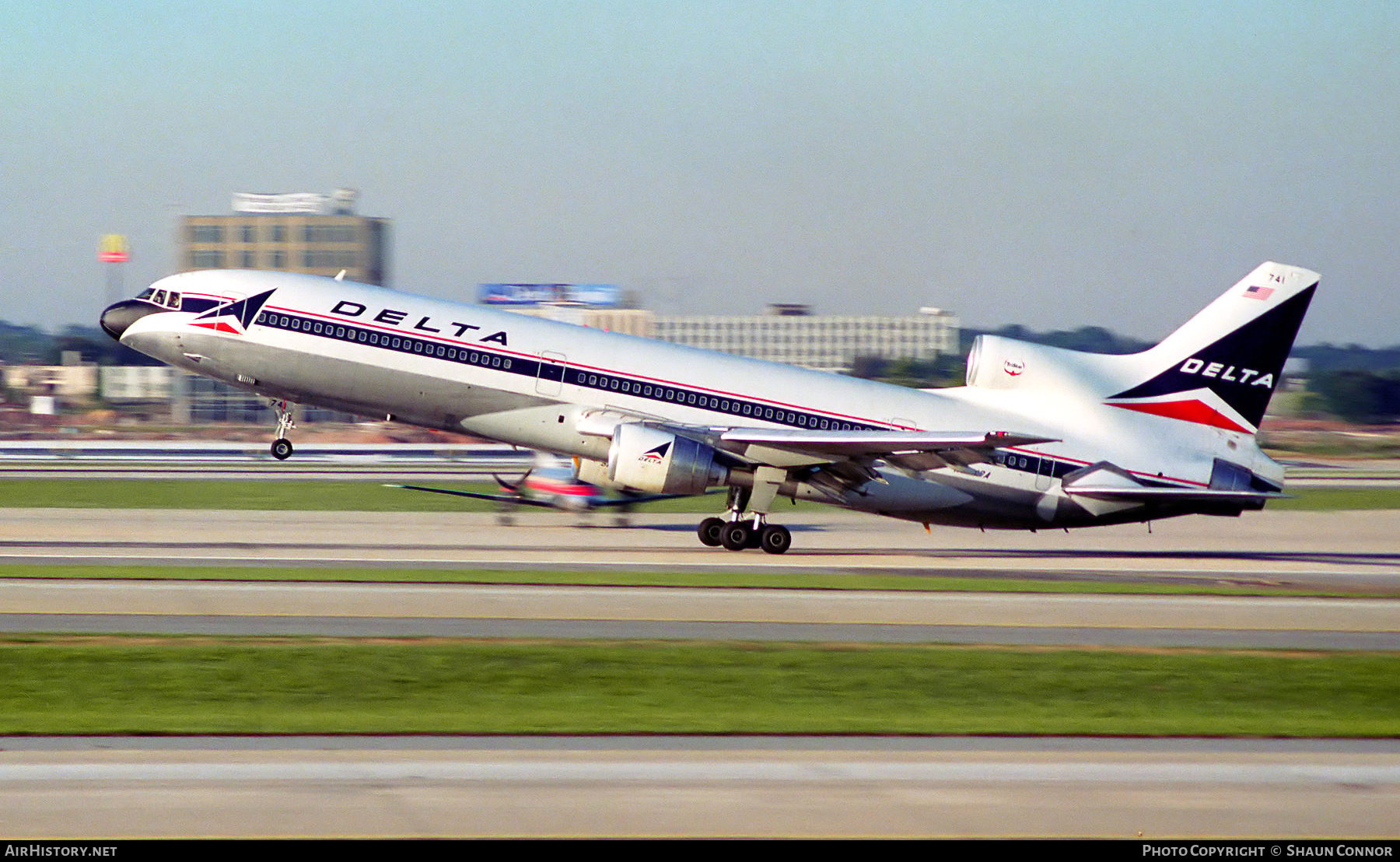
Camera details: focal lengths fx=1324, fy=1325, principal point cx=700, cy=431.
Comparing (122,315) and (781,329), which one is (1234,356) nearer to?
(122,315)

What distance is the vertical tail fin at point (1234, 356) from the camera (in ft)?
111

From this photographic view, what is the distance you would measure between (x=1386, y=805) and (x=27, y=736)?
12.9 metres

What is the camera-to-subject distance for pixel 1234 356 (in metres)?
34.1

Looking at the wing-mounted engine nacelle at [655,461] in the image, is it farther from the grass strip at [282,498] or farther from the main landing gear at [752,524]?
the grass strip at [282,498]

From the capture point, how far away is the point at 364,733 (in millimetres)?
13711

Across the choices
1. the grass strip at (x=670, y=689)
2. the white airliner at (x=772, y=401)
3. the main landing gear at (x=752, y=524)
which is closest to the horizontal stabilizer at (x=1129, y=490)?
the white airliner at (x=772, y=401)

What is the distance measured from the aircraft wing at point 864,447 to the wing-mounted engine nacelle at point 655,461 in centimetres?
107

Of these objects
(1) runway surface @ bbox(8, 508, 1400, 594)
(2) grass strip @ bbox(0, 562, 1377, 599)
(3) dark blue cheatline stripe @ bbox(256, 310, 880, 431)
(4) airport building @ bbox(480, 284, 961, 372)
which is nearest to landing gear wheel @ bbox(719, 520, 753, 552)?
(1) runway surface @ bbox(8, 508, 1400, 594)

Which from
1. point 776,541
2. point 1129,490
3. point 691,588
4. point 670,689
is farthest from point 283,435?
point 1129,490

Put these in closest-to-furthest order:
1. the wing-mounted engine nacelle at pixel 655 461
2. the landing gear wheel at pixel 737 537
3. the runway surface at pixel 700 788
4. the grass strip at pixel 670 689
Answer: the runway surface at pixel 700 788 → the grass strip at pixel 670 689 → the wing-mounted engine nacelle at pixel 655 461 → the landing gear wheel at pixel 737 537

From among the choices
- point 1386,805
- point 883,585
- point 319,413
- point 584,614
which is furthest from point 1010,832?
point 319,413

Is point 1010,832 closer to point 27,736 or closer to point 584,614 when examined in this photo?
point 27,736

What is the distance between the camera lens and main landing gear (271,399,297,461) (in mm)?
32781

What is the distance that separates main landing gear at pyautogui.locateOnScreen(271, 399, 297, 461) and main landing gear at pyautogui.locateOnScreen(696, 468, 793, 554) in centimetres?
1061
